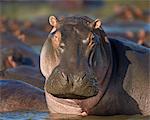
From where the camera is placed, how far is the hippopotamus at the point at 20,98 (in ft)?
20.0

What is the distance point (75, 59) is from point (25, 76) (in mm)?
2362

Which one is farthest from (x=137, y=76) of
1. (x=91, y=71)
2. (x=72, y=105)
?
(x=91, y=71)

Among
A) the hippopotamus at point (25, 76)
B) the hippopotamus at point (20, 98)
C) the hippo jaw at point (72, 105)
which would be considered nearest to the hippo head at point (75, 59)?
the hippo jaw at point (72, 105)

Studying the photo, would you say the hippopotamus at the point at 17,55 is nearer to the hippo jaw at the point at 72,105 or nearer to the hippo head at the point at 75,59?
the hippo jaw at the point at 72,105

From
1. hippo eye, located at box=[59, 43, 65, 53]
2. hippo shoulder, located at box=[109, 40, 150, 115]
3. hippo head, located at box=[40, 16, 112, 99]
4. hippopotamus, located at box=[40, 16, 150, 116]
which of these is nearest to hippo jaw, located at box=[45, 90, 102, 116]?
hippopotamus, located at box=[40, 16, 150, 116]

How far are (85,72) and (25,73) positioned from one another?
2.56 meters

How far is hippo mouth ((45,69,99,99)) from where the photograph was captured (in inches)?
186

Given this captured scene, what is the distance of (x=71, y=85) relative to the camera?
4.74 m

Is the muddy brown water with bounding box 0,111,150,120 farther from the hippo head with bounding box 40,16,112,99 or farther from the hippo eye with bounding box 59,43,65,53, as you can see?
the hippo eye with bounding box 59,43,65,53

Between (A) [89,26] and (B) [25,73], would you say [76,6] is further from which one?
(A) [89,26]

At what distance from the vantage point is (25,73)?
7.26m

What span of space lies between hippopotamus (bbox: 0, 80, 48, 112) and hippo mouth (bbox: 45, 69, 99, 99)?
1.17 metres

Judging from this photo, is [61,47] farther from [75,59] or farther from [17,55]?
[17,55]

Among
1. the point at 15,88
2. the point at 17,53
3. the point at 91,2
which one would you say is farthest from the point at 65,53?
the point at 91,2
